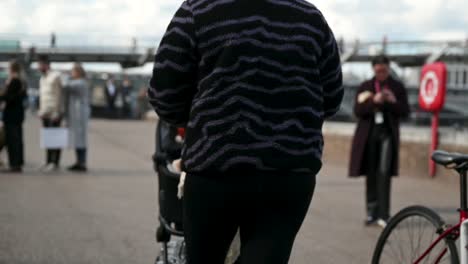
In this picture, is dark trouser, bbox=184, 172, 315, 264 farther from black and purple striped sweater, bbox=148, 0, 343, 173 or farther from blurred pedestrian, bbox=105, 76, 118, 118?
blurred pedestrian, bbox=105, 76, 118, 118

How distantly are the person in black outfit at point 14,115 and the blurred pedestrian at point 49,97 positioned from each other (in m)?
0.33

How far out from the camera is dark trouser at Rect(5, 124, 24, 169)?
48.4 feet

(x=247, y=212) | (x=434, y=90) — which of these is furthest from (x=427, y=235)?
(x=434, y=90)

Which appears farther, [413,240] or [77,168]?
[77,168]

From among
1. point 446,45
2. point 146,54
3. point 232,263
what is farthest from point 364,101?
point 146,54

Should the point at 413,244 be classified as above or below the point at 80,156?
above

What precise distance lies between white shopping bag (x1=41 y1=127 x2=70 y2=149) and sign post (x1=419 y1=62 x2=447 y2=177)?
18.0 feet

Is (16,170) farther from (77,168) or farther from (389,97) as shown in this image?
(389,97)

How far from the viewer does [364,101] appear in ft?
31.4

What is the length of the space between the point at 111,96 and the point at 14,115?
28424 mm

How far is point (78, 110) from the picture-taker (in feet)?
50.1

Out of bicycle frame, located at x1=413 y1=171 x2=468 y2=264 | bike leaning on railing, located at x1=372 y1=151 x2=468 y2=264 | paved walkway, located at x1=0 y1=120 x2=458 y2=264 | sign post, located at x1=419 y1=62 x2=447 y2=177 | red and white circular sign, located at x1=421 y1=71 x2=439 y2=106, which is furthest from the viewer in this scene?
red and white circular sign, located at x1=421 y1=71 x2=439 y2=106

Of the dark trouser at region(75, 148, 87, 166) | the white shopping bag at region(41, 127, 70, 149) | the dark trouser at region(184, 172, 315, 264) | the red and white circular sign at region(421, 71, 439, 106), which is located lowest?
the dark trouser at region(75, 148, 87, 166)

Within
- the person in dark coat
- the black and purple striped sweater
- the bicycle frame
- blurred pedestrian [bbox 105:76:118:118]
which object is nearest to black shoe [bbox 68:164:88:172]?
the person in dark coat
